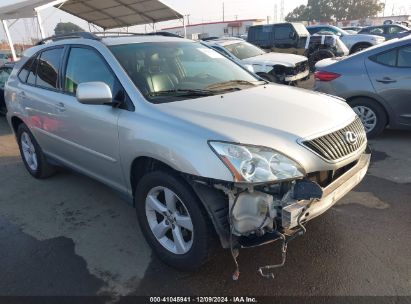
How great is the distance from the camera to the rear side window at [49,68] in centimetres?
397

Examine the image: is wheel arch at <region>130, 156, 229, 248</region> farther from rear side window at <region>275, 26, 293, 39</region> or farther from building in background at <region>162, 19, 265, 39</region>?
building in background at <region>162, 19, 265, 39</region>

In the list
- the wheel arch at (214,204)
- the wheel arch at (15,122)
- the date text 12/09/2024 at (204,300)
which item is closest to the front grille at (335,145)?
the wheel arch at (214,204)

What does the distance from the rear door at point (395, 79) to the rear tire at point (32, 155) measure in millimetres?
4845

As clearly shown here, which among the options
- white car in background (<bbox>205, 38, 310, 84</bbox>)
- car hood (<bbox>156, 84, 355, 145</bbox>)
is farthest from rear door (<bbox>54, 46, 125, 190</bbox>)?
white car in background (<bbox>205, 38, 310, 84</bbox>)

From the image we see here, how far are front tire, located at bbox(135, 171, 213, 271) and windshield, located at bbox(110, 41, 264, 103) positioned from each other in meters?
0.72

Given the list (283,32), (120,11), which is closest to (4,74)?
(120,11)

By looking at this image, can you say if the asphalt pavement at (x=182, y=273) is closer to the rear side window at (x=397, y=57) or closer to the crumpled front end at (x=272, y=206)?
the crumpled front end at (x=272, y=206)

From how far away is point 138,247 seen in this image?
320 centimetres

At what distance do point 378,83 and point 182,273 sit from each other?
4.28 metres

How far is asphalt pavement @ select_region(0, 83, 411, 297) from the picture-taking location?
2.64m

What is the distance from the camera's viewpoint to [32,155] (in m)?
4.90

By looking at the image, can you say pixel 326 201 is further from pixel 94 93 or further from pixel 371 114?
pixel 371 114

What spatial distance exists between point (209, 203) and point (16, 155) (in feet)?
16.5

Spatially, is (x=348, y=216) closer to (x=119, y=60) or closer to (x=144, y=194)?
(x=144, y=194)
